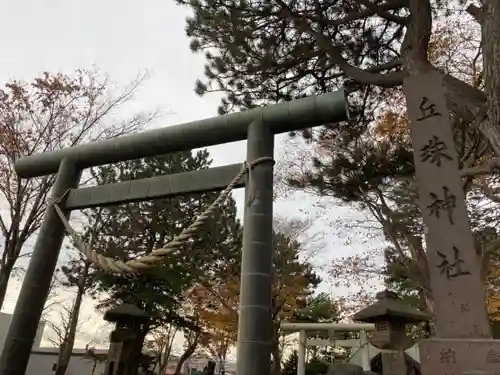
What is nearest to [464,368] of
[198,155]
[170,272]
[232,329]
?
[170,272]

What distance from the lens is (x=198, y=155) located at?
17.1 m

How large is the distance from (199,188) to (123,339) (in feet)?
12.6

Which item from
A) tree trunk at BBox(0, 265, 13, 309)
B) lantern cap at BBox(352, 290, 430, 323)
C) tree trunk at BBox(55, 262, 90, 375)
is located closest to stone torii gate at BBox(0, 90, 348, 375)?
lantern cap at BBox(352, 290, 430, 323)

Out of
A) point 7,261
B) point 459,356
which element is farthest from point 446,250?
point 7,261

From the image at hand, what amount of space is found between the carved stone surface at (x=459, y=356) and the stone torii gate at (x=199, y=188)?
1333 mm

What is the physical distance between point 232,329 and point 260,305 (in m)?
15.7

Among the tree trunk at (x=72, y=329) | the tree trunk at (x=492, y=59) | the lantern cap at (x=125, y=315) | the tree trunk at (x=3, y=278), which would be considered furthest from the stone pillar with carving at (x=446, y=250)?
the tree trunk at (x=72, y=329)

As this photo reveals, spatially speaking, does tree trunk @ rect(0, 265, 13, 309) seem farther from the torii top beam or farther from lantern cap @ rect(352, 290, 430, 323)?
lantern cap @ rect(352, 290, 430, 323)

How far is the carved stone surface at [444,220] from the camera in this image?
3.47 m

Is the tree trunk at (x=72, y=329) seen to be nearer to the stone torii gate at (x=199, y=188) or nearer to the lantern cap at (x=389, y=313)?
the lantern cap at (x=389, y=313)

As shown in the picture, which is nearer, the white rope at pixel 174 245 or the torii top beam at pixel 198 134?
the white rope at pixel 174 245

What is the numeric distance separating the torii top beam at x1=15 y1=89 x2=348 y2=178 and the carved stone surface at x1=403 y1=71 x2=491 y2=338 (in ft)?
3.82

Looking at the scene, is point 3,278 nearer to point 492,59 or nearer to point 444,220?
point 444,220

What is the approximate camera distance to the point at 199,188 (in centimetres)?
397
